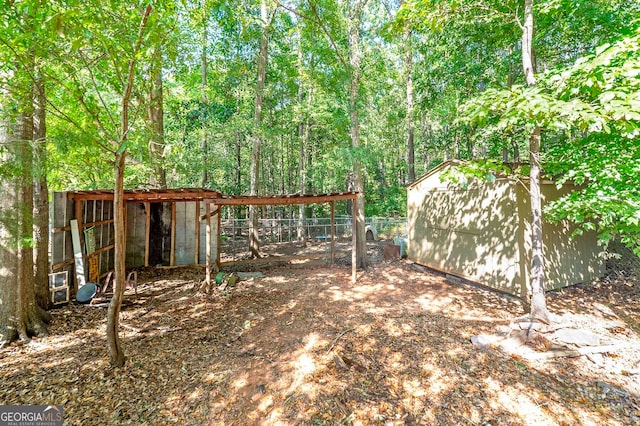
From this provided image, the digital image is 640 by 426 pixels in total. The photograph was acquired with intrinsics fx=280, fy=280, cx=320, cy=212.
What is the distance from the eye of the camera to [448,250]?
24.8ft

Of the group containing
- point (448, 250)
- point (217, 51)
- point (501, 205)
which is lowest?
point (448, 250)

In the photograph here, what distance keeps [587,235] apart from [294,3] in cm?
1230

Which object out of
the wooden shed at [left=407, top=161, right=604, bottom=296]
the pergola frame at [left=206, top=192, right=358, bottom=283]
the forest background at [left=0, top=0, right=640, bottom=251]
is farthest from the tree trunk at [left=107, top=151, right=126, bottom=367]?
the wooden shed at [left=407, top=161, right=604, bottom=296]

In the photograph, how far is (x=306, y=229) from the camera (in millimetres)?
15398

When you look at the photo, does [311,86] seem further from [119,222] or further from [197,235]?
[119,222]

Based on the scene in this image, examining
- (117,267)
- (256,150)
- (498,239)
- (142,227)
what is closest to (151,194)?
(142,227)

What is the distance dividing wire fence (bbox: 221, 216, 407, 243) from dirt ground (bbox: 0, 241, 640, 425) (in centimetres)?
796

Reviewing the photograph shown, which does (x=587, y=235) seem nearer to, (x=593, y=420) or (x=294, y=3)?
(x=593, y=420)

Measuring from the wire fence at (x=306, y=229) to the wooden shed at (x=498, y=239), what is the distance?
5945 mm

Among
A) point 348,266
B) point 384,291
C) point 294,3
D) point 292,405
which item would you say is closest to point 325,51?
point 294,3

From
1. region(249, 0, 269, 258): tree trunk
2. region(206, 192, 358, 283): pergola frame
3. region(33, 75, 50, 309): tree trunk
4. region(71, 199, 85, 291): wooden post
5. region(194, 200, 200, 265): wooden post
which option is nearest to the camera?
region(33, 75, 50, 309): tree trunk

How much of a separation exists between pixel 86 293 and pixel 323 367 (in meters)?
5.17

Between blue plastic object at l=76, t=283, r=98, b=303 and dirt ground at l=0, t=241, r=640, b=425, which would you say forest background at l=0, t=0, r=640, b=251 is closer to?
blue plastic object at l=76, t=283, r=98, b=303

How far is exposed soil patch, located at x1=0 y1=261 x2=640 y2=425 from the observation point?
2.96 m
